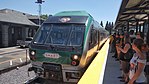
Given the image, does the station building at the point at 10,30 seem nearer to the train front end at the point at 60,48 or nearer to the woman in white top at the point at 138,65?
the train front end at the point at 60,48

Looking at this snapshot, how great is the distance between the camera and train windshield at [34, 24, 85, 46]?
7.01m

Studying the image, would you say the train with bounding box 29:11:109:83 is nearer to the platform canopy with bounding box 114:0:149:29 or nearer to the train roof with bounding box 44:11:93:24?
the train roof with bounding box 44:11:93:24

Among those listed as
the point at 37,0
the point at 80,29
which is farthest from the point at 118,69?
the point at 37,0

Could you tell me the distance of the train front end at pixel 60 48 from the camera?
6.45m

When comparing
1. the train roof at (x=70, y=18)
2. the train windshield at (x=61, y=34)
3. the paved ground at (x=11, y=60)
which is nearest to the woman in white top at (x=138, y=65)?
the train windshield at (x=61, y=34)

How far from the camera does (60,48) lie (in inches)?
261

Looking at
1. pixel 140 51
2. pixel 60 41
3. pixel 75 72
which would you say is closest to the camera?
pixel 140 51

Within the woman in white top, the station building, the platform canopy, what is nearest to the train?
the platform canopy

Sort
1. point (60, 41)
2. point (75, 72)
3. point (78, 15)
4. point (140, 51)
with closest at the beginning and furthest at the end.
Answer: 1. point (140, 51)
2. point (75, 72)
3. point (60, 41)
4. point (78, 15)

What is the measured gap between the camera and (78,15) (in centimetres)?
777

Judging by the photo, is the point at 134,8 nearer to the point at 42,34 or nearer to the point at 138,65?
the point at 42,34

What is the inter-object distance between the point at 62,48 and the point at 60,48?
2.7 inches

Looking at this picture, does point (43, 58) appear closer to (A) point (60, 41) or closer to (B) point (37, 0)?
(A) point (60, 41)

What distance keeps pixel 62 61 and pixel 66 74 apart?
0.45 m
